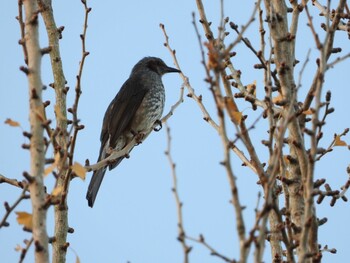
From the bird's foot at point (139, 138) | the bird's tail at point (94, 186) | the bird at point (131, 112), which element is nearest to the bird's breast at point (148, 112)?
the bird at point (131, 112)

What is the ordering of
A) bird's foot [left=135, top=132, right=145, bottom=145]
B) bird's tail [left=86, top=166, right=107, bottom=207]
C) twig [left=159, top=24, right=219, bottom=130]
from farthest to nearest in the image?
bird's foot [left=135, top=132, right=145, bottom=145] → bird's tail [left=86, top=166, right=107, bottom=207] → twig [left=159, top=24, right=219, bottom=130]

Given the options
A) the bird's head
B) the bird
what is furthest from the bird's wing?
the bird's head

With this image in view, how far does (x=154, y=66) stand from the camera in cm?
877

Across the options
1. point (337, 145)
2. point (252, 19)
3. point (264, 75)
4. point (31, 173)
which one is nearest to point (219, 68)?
point (252, 19)

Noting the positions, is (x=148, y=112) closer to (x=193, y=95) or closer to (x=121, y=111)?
(x=121, y=111)

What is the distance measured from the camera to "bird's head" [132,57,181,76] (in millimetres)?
8719

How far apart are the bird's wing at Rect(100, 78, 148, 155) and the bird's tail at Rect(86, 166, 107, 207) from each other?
0.76m

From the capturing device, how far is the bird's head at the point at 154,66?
8719 millimetres

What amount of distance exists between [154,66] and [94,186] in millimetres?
2992

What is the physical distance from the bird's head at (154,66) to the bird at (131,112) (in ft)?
1.36

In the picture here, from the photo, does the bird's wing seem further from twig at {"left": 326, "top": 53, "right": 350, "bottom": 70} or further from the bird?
twig at {"left": 326, "top": 53, "right": 350, "bottom": 70}

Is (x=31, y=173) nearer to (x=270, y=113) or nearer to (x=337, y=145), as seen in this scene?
(x=270, y=113)

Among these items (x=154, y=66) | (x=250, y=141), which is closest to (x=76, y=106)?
(x=250, y=141)

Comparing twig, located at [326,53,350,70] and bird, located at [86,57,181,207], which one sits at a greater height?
bird, located at [86,57,181,207]
